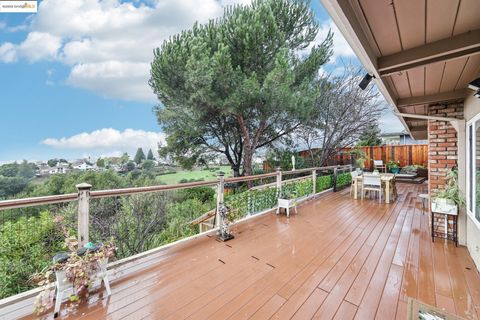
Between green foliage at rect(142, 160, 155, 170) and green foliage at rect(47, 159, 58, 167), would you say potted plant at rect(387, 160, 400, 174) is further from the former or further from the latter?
green foliage at rect(47, 159, 58, 167)

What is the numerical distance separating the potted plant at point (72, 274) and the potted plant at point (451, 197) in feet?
14.6

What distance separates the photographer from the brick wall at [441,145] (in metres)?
3.26

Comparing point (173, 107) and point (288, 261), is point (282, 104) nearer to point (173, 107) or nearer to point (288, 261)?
point (173, 107)

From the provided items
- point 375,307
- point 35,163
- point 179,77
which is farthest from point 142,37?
point 375,307

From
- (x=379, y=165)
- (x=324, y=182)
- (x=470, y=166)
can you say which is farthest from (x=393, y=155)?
(x=470, y=166)

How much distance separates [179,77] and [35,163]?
6.35m

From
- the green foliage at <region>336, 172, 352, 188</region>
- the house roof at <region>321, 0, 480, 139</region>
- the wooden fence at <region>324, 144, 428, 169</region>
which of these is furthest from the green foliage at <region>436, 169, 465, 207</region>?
the wooden fence at <region>324, 144, 428, 169</region>

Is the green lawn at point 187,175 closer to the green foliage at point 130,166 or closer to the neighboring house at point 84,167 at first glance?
the green foliage at point 130,166

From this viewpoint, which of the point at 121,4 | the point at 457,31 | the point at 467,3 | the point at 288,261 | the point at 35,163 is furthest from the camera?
the point at 35,163

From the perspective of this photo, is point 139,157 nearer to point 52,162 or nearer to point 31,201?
point 52,162

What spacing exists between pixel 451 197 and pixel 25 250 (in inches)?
323

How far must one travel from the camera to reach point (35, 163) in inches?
306

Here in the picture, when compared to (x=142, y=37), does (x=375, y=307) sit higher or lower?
lower

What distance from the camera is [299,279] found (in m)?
2.25
